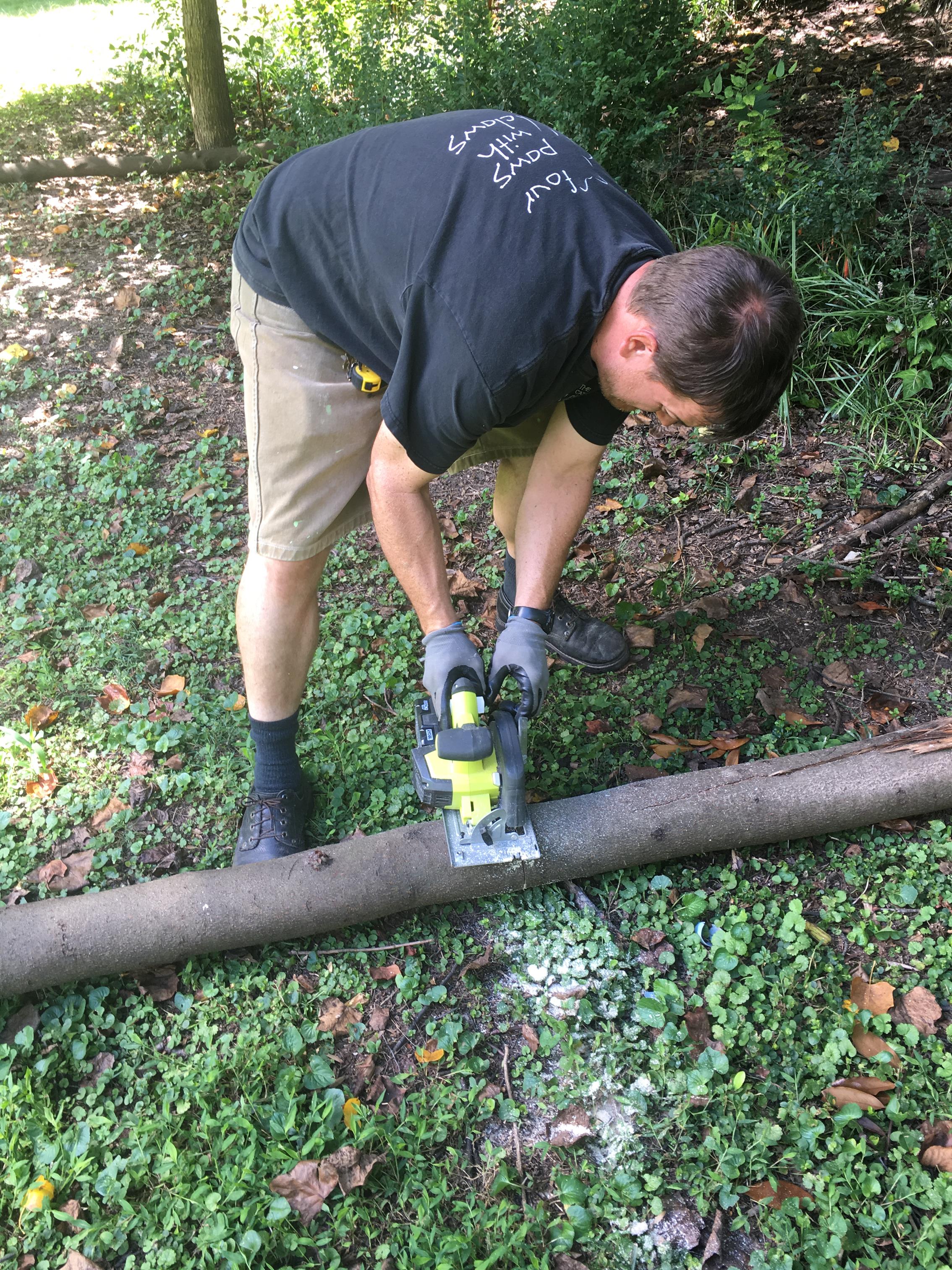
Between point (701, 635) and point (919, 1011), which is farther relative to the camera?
point (701, 635)

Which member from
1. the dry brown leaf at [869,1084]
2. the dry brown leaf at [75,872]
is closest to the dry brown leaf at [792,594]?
the dry brown leaf at [869,1084]

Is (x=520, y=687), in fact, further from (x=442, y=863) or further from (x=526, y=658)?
(x=442, y=863)

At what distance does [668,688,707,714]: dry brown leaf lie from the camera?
2922mm

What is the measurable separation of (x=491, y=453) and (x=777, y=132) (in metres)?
2.87

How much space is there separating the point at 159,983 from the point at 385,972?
0.61 metres

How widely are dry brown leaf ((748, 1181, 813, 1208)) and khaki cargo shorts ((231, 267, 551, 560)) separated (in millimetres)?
1869

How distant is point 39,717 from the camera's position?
2.99 m

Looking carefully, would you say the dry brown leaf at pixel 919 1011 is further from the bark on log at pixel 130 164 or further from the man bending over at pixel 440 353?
the bark on log at pixel 130 164

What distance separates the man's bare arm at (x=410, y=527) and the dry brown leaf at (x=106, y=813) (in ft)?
4.06

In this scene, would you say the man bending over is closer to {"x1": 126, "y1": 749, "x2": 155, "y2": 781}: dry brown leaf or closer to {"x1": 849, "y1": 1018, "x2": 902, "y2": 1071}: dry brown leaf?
{"x1": 126, "y1": 749, "x2": 155, "y2": 781}: dry brown leaf

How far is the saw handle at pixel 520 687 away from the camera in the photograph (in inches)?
86.5

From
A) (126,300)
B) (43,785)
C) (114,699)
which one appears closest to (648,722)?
(114,699)

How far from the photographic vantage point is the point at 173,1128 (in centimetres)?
199

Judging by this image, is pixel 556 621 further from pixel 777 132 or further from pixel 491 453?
pixel 777 132
